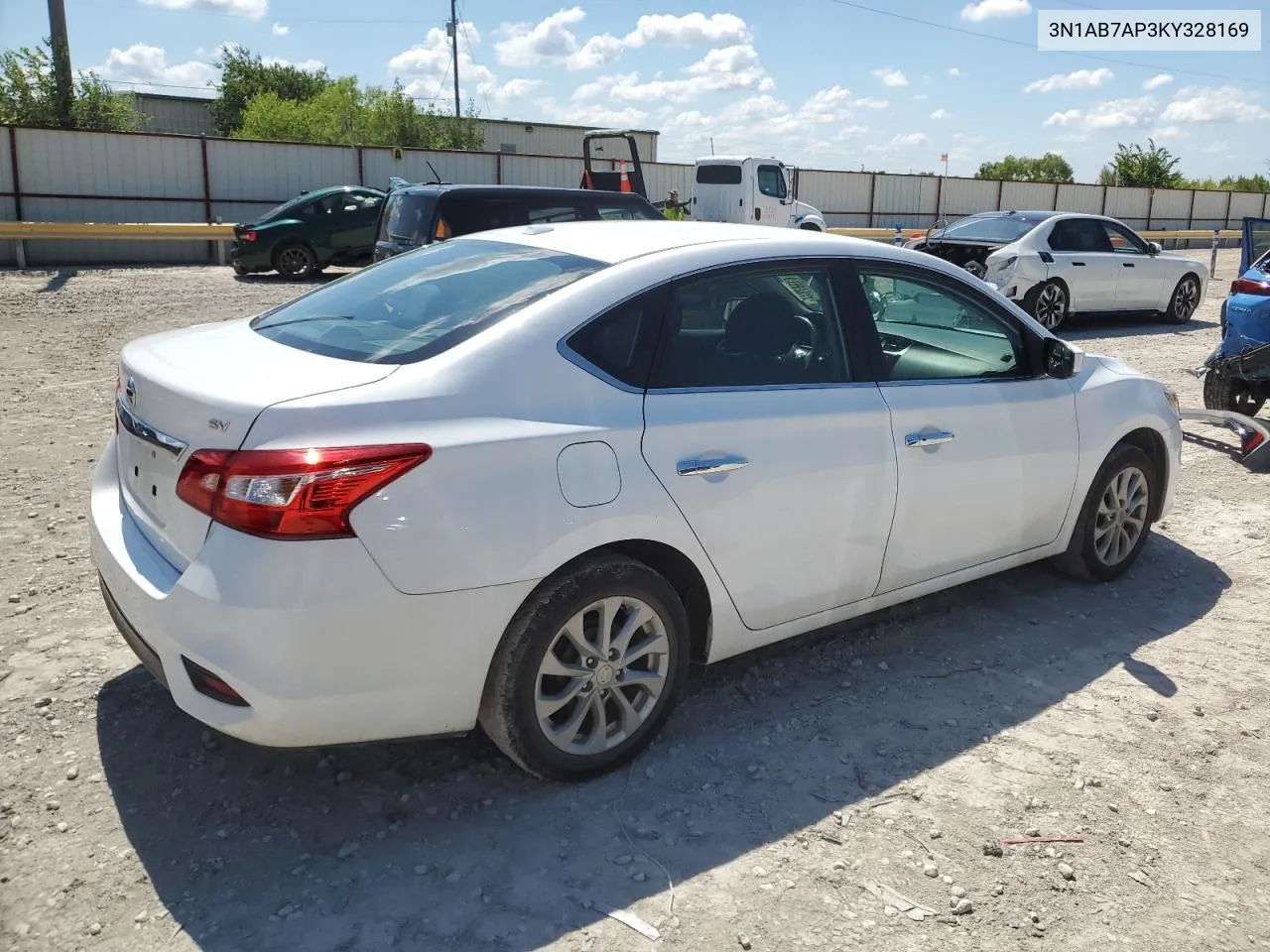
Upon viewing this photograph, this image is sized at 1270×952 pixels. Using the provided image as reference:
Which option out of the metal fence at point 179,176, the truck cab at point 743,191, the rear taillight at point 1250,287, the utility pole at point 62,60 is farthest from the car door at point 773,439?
the utility pole at point 62,60

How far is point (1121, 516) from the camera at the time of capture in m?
4.94

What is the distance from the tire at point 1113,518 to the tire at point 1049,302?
28.1 ft

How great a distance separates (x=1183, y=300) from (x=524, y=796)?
1479 centimetres

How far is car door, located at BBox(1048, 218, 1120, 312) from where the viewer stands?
524 inches

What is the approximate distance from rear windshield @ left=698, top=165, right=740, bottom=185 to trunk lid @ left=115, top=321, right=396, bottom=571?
62.1 feet

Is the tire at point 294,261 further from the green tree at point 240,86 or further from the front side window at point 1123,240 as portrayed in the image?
the green tree at point 240,86

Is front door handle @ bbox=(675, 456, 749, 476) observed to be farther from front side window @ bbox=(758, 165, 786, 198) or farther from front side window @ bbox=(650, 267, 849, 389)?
front side window @ bbox=(758, 165, 786, 198)

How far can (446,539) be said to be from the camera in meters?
2.75

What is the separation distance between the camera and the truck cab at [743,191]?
69.5ft

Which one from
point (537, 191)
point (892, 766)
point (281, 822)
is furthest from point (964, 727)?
point (537, 191)

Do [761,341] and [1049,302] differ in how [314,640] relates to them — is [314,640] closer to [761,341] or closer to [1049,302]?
[761,341]

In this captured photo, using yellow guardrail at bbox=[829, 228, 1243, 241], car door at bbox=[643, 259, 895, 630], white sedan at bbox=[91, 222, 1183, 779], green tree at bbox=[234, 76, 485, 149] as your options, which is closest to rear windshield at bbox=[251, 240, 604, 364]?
white sedan at bbox=[91, 222, 1183, 779]

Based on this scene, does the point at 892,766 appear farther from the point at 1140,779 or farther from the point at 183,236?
the point at 183,236

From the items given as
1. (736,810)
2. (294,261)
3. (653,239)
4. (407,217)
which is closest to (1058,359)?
(653,239)
